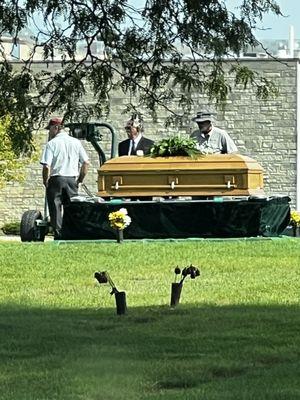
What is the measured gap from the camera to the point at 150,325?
29.0 feet

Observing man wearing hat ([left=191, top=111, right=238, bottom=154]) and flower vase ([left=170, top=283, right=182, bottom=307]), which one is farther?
man wearing hat ([left=191, top=111, right=238, bottom=154])

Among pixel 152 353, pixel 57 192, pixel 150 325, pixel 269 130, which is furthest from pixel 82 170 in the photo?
pixel 269 130

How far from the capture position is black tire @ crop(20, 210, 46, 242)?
17453mm

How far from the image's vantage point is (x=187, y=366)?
7.30 meters

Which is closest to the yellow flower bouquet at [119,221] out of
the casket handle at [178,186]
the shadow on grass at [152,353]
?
the casket handle at [178,186]

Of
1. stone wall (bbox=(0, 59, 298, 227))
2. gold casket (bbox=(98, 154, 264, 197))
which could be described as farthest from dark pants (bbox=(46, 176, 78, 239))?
stone wall (bbox=(0, 59, 298, 227))

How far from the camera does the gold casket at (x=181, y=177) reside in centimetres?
1631

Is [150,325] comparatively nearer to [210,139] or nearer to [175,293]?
[175,293]

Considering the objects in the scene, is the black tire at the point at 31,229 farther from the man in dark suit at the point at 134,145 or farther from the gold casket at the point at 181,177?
the man in dark suit at the point at 134,145

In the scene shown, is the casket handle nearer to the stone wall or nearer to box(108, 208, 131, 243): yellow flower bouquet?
box(108, 208, 131, 243): yellow flower bouquet

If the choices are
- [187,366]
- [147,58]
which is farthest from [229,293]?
[187,366]

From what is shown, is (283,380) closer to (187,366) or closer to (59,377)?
(187,366)

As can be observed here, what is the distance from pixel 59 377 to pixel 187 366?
818mm

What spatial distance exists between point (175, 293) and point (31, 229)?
8.07 m
